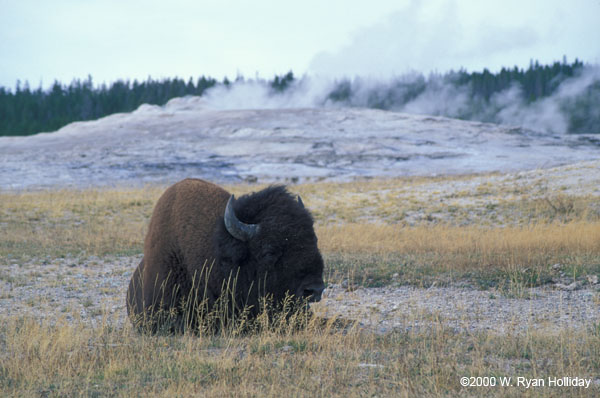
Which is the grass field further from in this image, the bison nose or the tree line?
the tree line

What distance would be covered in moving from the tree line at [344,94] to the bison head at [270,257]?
75986 mm

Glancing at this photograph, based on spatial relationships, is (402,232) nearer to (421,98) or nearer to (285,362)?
(285,362)

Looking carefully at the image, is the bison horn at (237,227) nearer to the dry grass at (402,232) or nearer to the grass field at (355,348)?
the grass field at (355,348)

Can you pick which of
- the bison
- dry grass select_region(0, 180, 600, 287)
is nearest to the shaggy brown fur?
the bison

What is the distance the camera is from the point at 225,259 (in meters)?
4.77

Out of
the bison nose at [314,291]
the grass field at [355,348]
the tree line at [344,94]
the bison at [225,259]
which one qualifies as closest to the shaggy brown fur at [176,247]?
the bison at [225,259]

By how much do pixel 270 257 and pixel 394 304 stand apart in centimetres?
248

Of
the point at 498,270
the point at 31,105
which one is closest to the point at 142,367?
the point at 498,270

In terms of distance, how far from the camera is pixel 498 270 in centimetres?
807

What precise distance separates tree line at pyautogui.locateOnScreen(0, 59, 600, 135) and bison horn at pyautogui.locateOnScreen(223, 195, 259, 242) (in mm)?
Result: 76002

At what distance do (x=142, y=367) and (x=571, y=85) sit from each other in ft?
307

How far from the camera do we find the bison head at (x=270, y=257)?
466cm

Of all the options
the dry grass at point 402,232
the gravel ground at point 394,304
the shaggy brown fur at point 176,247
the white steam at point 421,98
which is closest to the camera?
the shaggy brown fur at point 176,247

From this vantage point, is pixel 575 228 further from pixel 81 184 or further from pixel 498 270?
pixel 81 184
